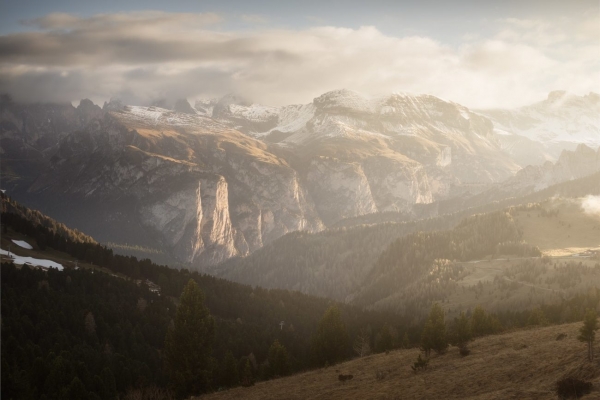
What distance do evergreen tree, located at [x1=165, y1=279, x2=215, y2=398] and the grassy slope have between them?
6.45 metres

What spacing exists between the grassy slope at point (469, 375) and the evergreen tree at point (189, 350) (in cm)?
645

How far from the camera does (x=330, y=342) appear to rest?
124m

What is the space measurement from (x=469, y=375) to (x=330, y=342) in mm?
55261

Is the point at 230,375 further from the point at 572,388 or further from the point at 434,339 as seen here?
the point at 572,388

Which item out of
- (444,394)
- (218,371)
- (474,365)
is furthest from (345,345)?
(444,394)

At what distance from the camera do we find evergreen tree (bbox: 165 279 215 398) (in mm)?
95312

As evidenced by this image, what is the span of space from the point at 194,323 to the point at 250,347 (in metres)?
96.5

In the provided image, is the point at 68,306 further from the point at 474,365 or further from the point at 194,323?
the point at 474,365

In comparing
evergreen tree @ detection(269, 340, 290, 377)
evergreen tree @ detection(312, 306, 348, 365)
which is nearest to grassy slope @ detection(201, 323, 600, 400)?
evergreen tree @ detection(269, 340, 290, 377)

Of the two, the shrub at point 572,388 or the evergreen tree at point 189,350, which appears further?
the evergreen tree at point 189,350

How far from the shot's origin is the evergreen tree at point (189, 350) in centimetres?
9531

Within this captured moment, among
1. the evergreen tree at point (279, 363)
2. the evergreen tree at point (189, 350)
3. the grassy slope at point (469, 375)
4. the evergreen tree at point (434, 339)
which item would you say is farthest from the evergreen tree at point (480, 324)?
the evergreen tree at point (189, 350)

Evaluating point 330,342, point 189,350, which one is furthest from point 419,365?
point 330,342

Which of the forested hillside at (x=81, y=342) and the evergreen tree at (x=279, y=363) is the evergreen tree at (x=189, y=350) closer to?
the forested hillside at (x=81, y=342)
